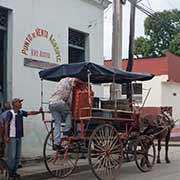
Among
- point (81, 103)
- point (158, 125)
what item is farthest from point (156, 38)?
point (81, 103)

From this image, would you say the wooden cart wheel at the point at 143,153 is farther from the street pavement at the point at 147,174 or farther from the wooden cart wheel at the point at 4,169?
the wooden cart wheel at the point at 4,169

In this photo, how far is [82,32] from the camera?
699 inches

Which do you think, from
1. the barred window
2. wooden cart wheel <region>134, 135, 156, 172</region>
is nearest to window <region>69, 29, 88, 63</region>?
the barred window

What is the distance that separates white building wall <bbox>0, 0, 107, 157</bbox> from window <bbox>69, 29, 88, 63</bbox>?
377 mm

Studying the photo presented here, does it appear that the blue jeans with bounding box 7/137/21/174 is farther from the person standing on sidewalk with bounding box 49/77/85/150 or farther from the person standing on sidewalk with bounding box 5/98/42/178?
the person standing on sidewalk with bounding box 49/77/85/150

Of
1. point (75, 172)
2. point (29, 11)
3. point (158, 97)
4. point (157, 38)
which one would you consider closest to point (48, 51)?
point (29, 11)

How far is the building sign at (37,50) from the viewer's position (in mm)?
14719

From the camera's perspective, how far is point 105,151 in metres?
11.8

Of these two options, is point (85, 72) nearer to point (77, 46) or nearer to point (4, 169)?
point (4, 169)

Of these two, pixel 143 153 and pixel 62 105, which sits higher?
pixel 62 105

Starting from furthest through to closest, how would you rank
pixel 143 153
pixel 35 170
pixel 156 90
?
pixel 156 90 < pixel 143 153 < pixel 35 170

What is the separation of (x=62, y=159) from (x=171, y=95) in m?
21.5

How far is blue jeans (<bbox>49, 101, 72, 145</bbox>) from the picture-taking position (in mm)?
11672

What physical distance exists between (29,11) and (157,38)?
40.1 meters
